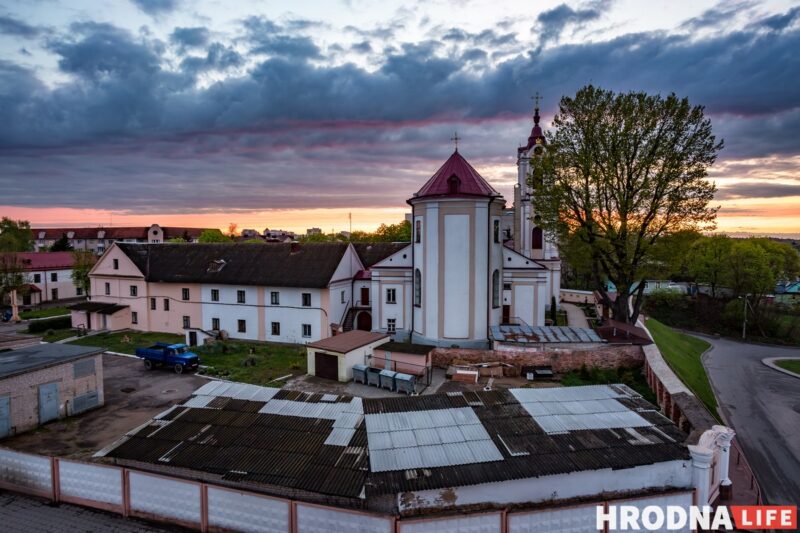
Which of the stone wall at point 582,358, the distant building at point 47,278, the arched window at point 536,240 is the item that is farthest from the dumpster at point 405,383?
the distant building at point 47,278

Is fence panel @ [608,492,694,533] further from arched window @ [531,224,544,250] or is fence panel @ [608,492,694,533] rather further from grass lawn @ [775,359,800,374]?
grass lawn @ [775,359,800,374]

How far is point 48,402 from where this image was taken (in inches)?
677

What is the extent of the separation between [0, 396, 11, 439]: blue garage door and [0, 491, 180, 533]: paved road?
6.12 meters

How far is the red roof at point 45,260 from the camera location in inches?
1917

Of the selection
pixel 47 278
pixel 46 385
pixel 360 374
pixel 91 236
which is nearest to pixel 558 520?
pixel 360 374

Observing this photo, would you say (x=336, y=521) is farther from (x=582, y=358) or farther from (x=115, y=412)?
(x=582, y=358)

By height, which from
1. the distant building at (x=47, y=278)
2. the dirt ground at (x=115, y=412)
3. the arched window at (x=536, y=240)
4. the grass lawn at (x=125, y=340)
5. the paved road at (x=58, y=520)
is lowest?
the dirt ground at (x=115, y=412)

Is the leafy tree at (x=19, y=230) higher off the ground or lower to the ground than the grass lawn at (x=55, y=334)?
higher

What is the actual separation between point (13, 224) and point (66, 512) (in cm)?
8498

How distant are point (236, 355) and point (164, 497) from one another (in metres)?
17.9

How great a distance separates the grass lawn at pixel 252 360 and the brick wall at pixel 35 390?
20.7 feet

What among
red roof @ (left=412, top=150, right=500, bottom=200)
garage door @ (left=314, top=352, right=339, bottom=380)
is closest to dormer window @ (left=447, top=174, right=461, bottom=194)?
red roof @ (left=412, top=150, right=500, bottom=200)

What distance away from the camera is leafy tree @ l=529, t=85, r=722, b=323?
2262 centimetres

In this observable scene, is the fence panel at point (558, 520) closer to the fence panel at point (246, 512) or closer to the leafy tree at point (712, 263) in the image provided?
the fence panel at point (246, 512)
